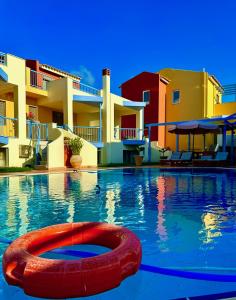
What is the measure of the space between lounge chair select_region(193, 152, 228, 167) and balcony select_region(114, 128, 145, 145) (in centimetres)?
572

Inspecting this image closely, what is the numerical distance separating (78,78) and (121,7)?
12262mm

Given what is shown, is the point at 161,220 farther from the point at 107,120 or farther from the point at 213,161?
the point at 107,120

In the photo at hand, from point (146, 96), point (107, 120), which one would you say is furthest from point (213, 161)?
point (146, 96)

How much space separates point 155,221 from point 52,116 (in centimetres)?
1902

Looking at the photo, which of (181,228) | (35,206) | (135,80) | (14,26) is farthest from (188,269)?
(135,80)

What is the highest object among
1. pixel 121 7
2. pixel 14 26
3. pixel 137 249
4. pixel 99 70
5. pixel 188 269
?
pixel 14 26

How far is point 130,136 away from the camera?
2620cm

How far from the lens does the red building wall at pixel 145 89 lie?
89.3ft

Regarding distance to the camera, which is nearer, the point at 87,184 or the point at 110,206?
the point at 110,206

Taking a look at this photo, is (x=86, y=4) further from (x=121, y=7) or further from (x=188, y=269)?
(x=188, y=269)

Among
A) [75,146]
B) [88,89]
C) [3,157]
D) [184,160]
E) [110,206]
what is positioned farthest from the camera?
[88,89]

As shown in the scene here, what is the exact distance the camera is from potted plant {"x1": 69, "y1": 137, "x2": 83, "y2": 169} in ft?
58.1

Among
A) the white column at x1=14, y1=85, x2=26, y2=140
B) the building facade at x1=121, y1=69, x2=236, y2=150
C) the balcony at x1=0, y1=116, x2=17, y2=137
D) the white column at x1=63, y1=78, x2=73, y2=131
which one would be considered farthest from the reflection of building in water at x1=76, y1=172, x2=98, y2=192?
the building facade at x1=121, y1=69, x2=236, y2=150

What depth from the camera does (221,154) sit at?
19.3 meters
